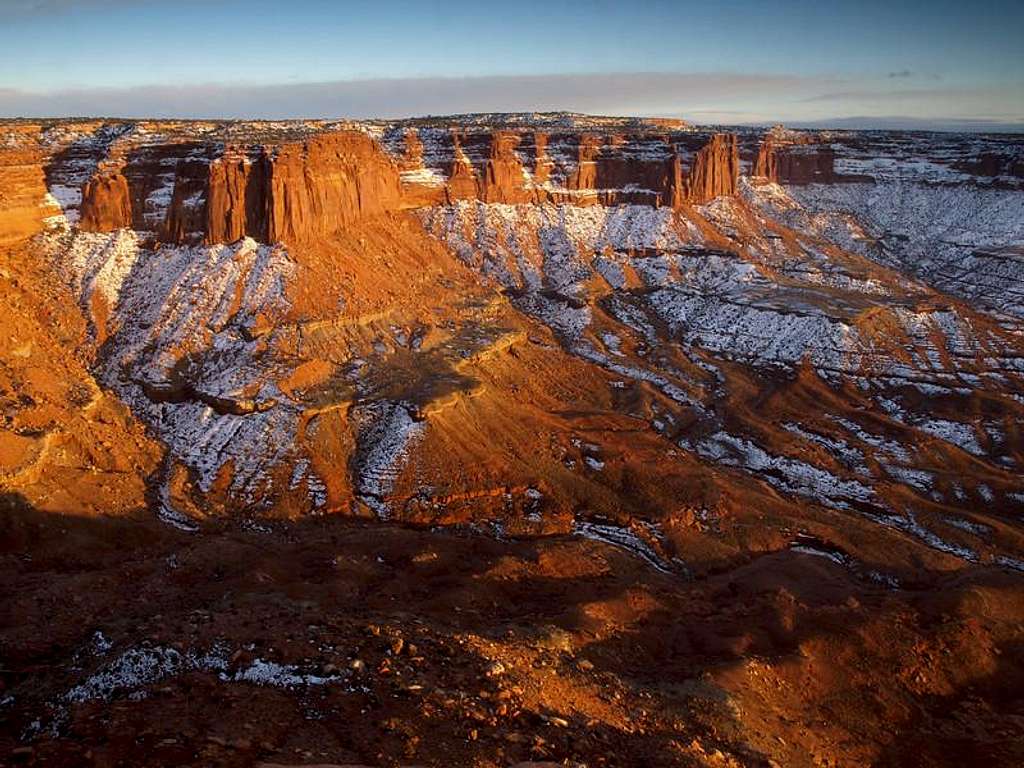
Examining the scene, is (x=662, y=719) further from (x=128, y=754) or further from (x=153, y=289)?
(x=153, y=289)

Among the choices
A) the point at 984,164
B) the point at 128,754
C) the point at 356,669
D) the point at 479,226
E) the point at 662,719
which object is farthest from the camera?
the point at 984,164

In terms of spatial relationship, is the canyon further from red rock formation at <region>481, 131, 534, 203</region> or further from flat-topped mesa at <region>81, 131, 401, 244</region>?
red rock formation at <region>481, 131, 534, 203</region>

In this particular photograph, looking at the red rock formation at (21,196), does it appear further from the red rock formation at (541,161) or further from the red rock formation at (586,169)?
the red rock formation at (586,169)

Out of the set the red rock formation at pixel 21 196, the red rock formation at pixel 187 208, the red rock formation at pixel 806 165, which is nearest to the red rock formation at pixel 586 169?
the red rock formation at pixel 806 165

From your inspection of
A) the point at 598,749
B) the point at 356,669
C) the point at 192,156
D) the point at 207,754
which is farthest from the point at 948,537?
the point at 192,156

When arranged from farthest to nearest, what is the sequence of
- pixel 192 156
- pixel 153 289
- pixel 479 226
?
pixel 479 226 < pixel 192 156 < pixel 153 289

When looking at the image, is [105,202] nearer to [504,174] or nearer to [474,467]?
[474,467]

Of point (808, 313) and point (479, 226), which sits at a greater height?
point (479, 226)

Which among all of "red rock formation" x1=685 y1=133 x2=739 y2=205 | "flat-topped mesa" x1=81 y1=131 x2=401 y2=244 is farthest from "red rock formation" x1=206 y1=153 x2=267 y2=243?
"red rock formation" x1=685 y1=133 x2=739 y2=205
